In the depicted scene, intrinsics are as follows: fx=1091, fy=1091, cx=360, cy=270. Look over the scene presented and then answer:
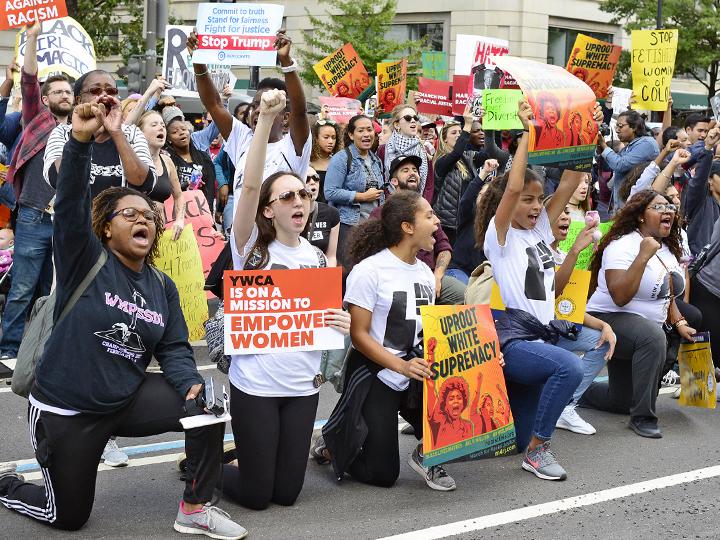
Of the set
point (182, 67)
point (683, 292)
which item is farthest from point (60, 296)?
point (182, 67)

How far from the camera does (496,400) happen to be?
5.56 m

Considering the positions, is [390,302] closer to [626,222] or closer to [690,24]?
[626,222]

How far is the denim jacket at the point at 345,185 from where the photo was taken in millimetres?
9219

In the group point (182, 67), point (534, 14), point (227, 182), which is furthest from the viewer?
point (534, 14)

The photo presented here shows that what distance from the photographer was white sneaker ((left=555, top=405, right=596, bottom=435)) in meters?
6.65

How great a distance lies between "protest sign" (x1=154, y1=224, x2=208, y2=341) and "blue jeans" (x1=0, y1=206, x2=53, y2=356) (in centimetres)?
86

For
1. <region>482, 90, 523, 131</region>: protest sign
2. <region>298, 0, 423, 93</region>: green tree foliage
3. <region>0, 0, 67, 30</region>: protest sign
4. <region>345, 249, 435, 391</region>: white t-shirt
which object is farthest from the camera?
<region>298, 0, 423, 93</region>: green tree foliage

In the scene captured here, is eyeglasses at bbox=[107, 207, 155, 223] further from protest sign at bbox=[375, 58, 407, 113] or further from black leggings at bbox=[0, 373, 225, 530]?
protest sign at bbox=[375, 58, 407, 113]

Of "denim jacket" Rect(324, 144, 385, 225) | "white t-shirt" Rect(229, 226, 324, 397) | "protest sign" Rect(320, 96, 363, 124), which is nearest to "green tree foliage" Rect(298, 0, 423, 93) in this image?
"protest sign" Rect(320, 96, 363, 124)

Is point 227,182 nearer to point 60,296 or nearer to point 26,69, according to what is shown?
point 26,69

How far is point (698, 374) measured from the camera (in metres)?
7.15

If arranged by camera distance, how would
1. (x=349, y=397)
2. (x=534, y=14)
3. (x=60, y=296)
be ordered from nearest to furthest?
(x=60, y=296), (x=349, y=397), (x=534, y=14)

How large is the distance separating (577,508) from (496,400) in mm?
689

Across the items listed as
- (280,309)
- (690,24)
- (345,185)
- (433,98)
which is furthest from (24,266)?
(690,24)
